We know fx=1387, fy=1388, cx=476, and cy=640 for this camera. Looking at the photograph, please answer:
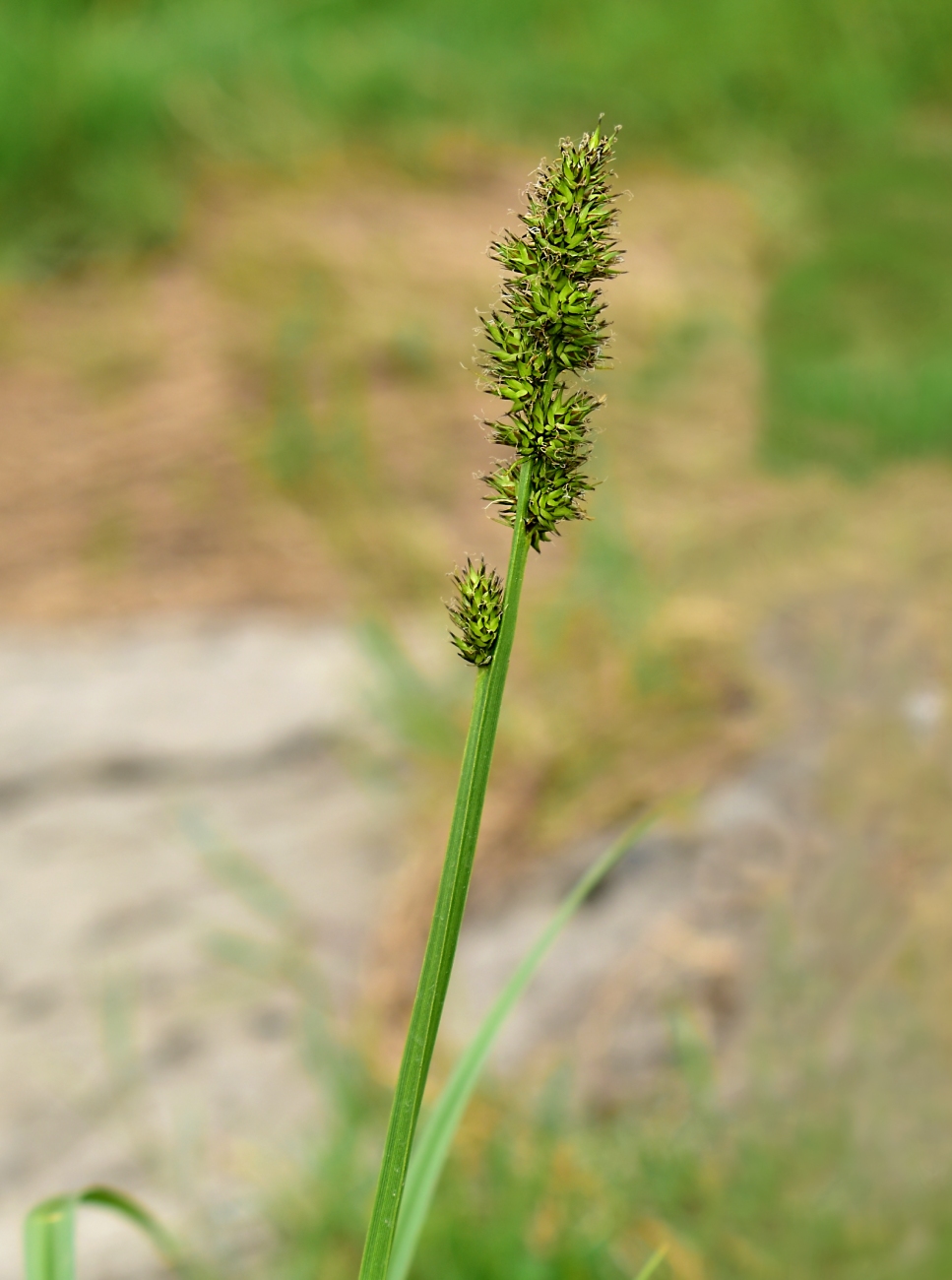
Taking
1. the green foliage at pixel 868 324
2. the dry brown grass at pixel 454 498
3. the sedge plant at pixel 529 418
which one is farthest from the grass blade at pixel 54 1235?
the green foliage at pixel 868 324

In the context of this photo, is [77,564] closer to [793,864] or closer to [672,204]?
[793,864]

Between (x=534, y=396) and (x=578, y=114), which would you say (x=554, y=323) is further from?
(x=578, y=114)

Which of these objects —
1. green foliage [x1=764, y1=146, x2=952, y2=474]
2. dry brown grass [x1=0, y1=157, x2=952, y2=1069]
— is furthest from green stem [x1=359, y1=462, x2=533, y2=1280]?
green foliage [x1=764, y1=146, x2=952, y2=474]

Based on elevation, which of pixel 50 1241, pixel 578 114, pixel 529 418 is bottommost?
pixel 50 1241

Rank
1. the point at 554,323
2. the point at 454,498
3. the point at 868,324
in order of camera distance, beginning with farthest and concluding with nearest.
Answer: the point at 868,324 < the point at 454,498 < the point at 554,323

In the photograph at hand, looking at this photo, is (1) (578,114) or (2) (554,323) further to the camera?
(1) (578,114)

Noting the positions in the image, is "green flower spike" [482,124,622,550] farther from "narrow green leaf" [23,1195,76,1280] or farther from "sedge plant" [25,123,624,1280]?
"narrow green leaf" [23,1195,76,1280]

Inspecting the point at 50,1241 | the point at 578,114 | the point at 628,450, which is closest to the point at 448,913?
the point at 50,1241
